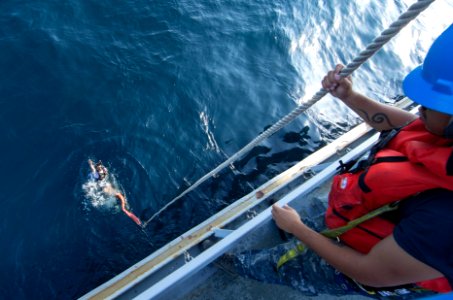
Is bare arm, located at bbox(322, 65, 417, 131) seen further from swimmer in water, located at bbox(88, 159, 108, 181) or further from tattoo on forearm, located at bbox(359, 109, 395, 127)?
swimmer in water, located at bbox(88, 159, 108, 181)

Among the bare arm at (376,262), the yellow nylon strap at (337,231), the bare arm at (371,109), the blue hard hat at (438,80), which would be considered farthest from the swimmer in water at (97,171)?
the blue hard hat at (438,80)

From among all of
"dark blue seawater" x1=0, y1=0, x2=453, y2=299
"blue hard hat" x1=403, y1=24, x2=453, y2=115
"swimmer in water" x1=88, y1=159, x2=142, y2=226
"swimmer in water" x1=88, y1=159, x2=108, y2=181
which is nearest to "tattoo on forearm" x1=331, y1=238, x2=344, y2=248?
"blue hard hat" x1=403, y1=24, x2=453, y2=115

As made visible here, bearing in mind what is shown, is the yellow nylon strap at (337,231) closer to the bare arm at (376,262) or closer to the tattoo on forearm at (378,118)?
the bare arm at (376,262)

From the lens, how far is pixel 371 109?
9.64 ft

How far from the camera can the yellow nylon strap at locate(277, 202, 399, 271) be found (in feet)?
6.73

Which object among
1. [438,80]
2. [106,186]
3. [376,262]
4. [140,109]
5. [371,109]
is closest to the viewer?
[438,80]

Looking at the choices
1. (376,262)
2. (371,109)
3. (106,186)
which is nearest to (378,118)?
(371,109)

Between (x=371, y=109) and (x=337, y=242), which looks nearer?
(x=337, y=242)

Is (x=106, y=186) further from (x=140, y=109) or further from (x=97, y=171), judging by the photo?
(x=140, y=109)

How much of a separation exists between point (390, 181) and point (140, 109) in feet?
16.7

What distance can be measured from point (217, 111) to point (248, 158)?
42.6 inches

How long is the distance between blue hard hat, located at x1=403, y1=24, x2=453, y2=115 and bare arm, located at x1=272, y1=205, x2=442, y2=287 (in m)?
0.71

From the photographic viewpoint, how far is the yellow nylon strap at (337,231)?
205 cm

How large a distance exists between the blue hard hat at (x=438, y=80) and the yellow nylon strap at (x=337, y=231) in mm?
592
